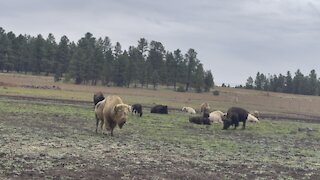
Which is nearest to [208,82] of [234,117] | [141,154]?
[234,117]

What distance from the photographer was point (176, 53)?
14362 centimetres

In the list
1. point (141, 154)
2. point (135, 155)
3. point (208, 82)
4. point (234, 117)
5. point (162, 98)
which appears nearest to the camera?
point (135, 155)

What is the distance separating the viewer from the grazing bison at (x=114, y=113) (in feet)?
80.6

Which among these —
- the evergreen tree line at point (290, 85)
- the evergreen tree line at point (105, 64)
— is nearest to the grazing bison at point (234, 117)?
the evergreen tree line at point (105, 64)

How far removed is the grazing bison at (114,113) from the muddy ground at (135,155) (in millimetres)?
805

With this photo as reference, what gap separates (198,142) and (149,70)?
324ft

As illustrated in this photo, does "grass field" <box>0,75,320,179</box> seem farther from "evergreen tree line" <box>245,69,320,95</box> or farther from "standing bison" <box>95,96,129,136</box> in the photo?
"evergreen tree line" <box>245,69,320,95</box>

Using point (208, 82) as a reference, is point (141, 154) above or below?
below

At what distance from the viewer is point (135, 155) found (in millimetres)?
18250

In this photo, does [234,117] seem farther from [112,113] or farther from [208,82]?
[208,82]

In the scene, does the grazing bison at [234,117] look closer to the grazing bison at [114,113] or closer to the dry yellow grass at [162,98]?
the grazing bison at [114,113]

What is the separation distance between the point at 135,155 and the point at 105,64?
101148 mm

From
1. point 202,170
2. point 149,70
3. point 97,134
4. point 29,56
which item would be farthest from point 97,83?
point 202,170

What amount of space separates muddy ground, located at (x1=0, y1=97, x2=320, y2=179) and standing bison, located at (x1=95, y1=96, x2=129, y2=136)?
81cm
